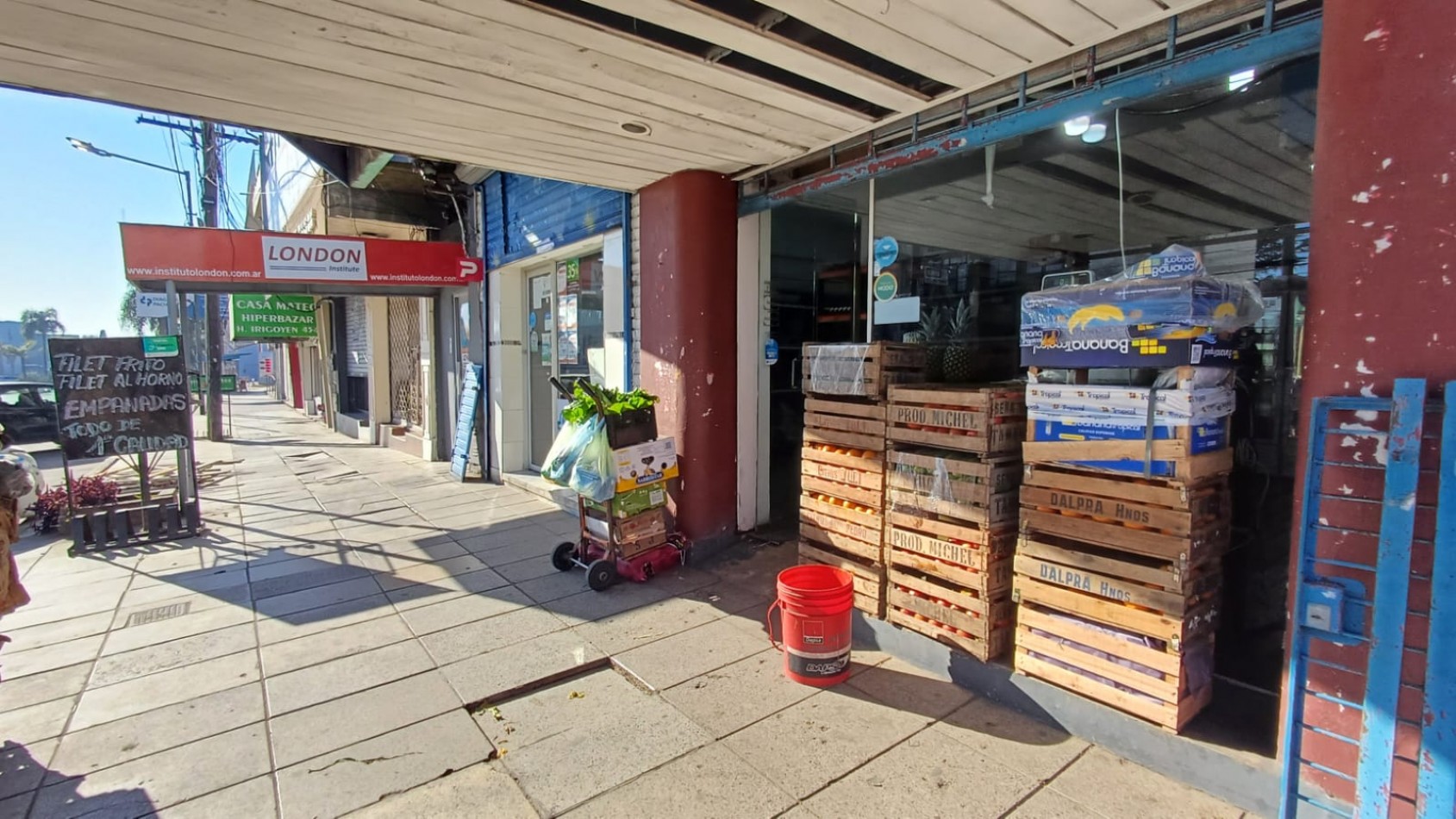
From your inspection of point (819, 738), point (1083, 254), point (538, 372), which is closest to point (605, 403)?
point (819, 738)

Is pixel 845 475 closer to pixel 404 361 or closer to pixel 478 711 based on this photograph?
pixel 478 711

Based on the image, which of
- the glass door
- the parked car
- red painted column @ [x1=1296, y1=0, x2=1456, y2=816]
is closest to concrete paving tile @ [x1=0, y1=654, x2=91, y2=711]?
the glass door

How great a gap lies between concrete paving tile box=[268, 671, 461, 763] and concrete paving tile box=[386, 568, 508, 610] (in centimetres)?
122

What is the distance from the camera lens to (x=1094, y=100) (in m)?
3.21

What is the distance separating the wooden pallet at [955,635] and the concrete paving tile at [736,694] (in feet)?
2.25

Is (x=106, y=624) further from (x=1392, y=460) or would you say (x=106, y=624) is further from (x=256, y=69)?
(x=1392, y=460)

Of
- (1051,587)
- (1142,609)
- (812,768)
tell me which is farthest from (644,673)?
(1142,609)

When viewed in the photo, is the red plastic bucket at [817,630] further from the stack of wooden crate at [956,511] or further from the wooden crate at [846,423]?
the wooden crate at [846,423]

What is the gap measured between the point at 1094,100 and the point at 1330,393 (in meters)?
1.77

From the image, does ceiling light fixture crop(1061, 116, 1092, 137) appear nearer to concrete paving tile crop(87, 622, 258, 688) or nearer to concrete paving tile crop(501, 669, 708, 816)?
concrete paving tile crop(501, 669, 708, 816)

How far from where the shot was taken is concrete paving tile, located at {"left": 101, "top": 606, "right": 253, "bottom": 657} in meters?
4.08

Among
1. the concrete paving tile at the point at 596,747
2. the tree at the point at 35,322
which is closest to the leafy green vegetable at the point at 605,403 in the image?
the concrete paving tile at the point at 596,747

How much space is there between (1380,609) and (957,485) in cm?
165

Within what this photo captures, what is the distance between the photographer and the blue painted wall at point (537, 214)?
6.62m
